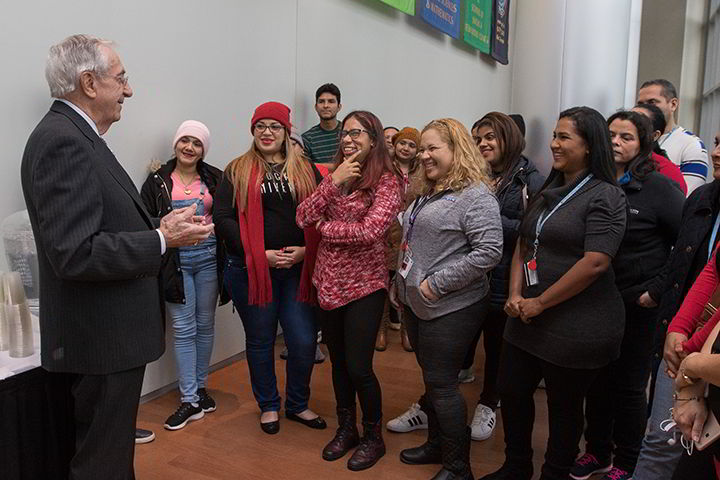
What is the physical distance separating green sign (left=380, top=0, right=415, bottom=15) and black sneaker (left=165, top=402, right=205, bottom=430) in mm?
3669

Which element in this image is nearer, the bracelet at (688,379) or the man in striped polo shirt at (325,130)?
the bracelet at (688,379)

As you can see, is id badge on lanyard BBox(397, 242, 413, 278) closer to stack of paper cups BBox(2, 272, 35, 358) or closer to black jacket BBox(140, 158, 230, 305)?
black jacket BBox(140, 158, 230, 305)

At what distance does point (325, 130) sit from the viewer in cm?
396

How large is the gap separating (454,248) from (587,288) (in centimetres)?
46

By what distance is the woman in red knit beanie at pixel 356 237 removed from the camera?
7.01ft

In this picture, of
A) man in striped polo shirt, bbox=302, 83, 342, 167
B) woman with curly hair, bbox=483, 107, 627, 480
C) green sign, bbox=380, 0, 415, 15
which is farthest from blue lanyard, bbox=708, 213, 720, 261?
green sign, bbox=380, 0, 415, 15

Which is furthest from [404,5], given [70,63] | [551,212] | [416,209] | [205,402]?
[70,63]

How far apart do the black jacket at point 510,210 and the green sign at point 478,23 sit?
15.4ft

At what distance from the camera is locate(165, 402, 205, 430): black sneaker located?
8.66 feet

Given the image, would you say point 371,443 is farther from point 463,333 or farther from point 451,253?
point 451,253

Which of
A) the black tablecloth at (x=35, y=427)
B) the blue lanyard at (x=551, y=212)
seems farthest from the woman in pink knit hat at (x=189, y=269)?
the blue lanyard at (x=551, y=212)

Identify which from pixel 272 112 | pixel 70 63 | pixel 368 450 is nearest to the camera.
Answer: pixel 70 63

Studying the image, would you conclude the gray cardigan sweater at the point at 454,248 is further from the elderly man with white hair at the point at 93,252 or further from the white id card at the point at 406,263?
the elderly man with white hair at the point at 93,252

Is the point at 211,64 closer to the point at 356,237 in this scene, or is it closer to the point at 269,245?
the point at 269,245
